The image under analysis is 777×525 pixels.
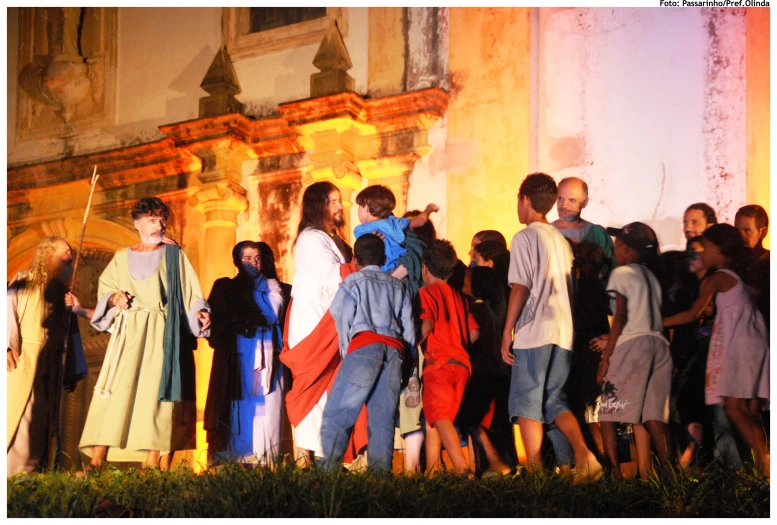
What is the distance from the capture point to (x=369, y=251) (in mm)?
8516

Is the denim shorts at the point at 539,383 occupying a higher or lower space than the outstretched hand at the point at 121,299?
lower

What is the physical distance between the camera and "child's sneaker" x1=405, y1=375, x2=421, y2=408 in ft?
27.0

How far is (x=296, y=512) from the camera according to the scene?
6.94 m

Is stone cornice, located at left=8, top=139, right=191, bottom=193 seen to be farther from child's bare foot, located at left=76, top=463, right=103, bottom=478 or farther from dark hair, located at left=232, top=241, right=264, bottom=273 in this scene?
child's bare foot, located at left=76, top=463, right=103, bottom=478

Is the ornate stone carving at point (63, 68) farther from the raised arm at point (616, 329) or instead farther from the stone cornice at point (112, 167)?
the raised arm at point (616, 329)

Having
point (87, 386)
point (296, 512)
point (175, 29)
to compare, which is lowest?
point (296, 512)

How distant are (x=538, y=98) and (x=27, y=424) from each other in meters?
4.44

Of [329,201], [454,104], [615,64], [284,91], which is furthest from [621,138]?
[284,91]

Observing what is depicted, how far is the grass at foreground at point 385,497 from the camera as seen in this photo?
6961 mm

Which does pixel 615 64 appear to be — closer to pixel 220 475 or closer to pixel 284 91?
pixel 284 91

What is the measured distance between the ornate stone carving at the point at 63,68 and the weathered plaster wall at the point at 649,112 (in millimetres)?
3896

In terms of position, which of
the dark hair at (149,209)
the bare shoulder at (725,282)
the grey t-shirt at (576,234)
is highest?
the dark hair at (149,209)

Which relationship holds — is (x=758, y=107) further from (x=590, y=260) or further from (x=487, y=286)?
(x=487, y=286)

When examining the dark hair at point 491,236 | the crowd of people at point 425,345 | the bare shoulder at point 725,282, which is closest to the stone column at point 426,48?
the crowd of people at point 425,345
